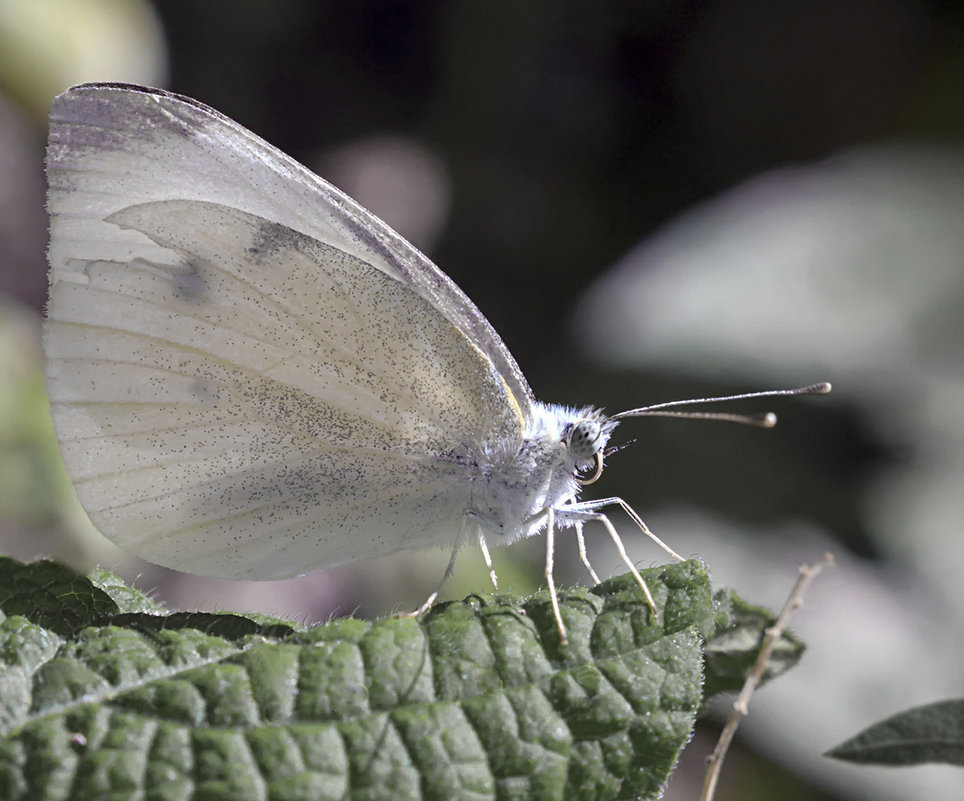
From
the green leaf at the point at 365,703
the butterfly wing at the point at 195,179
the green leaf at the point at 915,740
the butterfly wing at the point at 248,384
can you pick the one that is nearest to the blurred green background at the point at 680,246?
the butterfly wing at the point at 248,384

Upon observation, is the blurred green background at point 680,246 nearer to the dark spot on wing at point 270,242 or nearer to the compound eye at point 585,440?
the compound eye at point 585,440

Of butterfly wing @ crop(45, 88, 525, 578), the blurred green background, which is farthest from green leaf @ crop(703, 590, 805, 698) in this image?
the blurred green background

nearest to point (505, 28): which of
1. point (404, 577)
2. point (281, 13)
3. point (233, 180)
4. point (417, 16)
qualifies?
point (417, 16)

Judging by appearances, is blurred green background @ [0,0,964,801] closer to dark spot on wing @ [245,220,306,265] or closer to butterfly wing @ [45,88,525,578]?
butterfly wing @ [45,88,525,578]

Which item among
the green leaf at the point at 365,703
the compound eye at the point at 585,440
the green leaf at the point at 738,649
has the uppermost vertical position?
the compound eye at the point at 585,440

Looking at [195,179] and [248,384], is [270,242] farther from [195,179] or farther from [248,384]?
[248,384]

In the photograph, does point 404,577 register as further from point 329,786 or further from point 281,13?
point 281,13
